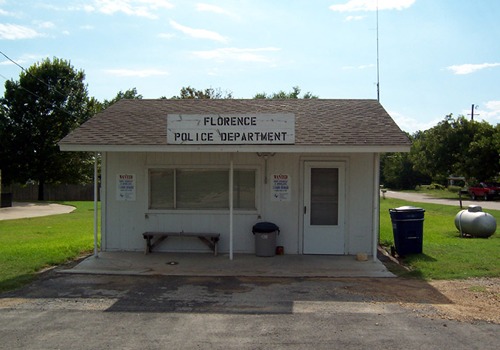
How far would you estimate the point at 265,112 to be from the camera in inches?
473

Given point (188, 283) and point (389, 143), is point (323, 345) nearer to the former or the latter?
point (188, 283)

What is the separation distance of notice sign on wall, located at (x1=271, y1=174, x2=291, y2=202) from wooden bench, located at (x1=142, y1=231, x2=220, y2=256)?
1.59 meters

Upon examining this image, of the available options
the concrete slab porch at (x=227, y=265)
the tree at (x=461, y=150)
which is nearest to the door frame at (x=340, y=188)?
the concrete slab porch at (x=227, y=265)

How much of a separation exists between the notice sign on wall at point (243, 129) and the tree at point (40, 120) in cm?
3149

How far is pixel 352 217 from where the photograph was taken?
11.1 m

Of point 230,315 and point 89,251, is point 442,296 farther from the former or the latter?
point 89,251

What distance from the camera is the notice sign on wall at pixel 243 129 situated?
31.2 feet

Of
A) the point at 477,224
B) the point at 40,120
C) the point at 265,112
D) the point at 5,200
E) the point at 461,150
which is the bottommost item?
the point at 5,200

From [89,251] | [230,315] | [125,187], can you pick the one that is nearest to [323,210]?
[125,187]

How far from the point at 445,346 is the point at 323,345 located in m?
1.34

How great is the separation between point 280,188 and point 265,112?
2.07 m

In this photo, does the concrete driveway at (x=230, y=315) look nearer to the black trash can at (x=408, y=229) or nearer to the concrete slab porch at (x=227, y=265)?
the concrete slab porch at (x=227, y=265)

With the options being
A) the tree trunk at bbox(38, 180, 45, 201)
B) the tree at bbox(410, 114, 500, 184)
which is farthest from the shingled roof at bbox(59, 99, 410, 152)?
the tree at bbox(410, 114, 500, 184)

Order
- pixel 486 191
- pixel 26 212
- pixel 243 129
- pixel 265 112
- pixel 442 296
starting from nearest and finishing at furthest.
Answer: pixel 442 296 → pixel 243 129 → pixel 265 112 → pixel 26 212 → pixel 486 191
